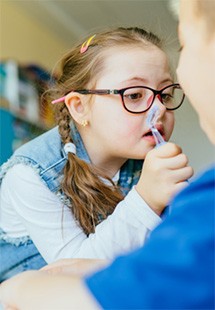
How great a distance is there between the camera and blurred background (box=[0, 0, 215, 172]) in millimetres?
2715

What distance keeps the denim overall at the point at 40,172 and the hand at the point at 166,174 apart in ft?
0.79

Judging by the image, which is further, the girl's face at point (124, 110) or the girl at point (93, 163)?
the girl's face at point (124, 110)

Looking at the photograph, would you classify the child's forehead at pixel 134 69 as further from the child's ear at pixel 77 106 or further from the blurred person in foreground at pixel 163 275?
the blurred person in foreground at pixel 163 275

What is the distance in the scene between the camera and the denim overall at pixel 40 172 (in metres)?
0.95

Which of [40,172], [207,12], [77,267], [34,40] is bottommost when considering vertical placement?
[77,267]

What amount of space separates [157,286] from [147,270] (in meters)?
0.02

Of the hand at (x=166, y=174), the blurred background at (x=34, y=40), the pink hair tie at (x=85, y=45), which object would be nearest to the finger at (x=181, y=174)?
the hand at (x=166, y=174)

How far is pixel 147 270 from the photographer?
368 mm

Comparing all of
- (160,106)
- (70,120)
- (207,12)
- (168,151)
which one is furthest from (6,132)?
(207,12)

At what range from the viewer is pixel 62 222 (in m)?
0.90

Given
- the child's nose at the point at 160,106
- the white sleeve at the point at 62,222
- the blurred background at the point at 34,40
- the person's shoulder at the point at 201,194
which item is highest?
the blurred background at the point at 34,40

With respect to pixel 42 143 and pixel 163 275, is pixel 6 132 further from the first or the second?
pixel 163 275

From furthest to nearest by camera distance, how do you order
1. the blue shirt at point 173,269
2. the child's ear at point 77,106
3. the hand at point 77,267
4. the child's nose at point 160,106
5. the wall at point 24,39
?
1. the wall at point 24,39
2. the child's ear at point 77,106
3. the child's nose at point 160,106
4. the hand at point 77,267
5. the blue shirt at point 173,269

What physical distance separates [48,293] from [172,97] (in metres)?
0.60
